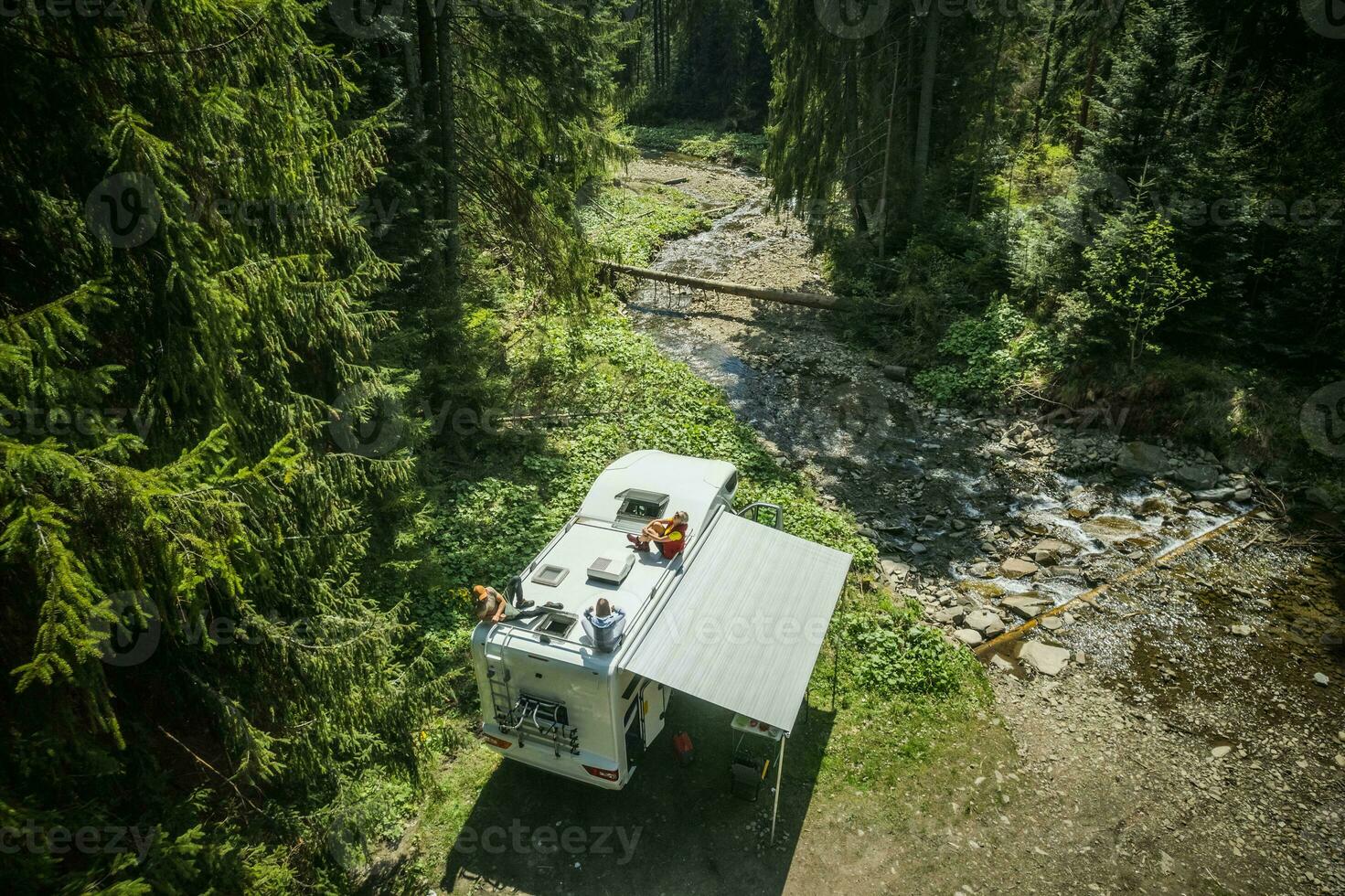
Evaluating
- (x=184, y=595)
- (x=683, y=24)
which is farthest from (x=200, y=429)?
(x=683, y=24)

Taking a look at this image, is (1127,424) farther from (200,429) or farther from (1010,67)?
(200,429)

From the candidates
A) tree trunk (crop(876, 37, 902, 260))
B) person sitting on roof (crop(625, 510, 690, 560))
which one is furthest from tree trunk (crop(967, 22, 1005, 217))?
person sitting on roof (crop(625, 510, 690, 560))

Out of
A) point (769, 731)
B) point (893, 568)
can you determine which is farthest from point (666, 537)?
point (893, 568)

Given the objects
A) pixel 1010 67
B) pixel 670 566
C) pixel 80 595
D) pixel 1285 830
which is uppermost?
pixel 1010 67

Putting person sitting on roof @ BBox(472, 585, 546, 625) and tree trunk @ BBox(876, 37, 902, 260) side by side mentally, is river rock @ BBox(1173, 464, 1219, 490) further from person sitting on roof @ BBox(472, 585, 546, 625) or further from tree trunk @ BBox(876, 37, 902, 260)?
person sitting on roof @ BBox(472, 585, 546, 625)

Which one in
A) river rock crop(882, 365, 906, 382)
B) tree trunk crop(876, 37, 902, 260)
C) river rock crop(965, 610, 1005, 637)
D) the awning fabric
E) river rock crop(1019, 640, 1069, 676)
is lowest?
river rock crop(1019, 640, 1069, 676)

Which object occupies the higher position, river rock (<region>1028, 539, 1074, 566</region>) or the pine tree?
the pine tree

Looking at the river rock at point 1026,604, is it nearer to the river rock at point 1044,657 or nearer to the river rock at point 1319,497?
the river rock at point 1044,657
